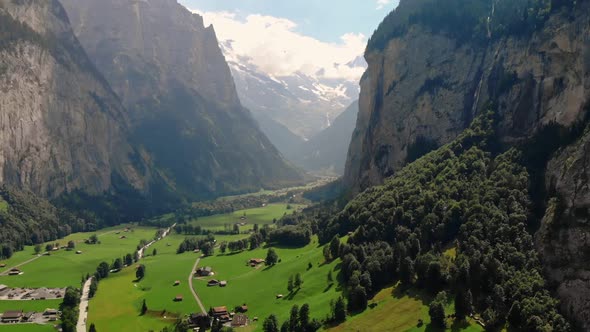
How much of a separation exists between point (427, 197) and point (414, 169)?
33.9 metres

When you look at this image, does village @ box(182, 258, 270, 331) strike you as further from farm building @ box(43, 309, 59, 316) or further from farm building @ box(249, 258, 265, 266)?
farm building @ box(249, 258, 265, 266)

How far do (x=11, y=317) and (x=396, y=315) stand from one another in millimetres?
89641

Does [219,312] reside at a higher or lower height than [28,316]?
lower

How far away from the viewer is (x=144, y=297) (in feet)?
461

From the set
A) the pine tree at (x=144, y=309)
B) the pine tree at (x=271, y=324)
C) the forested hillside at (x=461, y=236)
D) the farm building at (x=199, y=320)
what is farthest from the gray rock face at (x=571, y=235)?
the pine tree at (x=144, y=309)

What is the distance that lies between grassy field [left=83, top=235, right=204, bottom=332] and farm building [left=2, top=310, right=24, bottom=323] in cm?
1569

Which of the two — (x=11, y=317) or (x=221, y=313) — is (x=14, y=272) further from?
(x=221, y=313)

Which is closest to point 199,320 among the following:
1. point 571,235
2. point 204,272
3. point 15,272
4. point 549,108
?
point 204,272

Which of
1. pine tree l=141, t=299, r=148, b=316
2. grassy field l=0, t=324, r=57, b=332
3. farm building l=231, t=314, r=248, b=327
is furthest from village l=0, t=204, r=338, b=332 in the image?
pine tree l=141, t=299, r=148, b=316

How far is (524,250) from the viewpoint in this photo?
3910 inches

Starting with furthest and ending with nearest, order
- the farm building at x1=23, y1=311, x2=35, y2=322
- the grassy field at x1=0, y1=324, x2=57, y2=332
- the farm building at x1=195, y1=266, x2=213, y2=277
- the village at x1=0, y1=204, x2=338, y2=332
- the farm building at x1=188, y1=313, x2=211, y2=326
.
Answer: the farm building at x1=195, y1=266, x2=213, y2=277 < the farm building at x1=23, y1=311, x2=35, y2=322 < the village at x1=0, y1=204, x2=338, y2=332 < the grassy field at x1=0, y1=324, x2=57, y2=332 < the farm building at x1=188, y1=313, x2=211, y2=326

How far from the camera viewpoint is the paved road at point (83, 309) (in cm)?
11900

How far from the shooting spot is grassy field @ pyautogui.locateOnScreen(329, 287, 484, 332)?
92.4m

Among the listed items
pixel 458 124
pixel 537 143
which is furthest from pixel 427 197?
pixel 458 124
